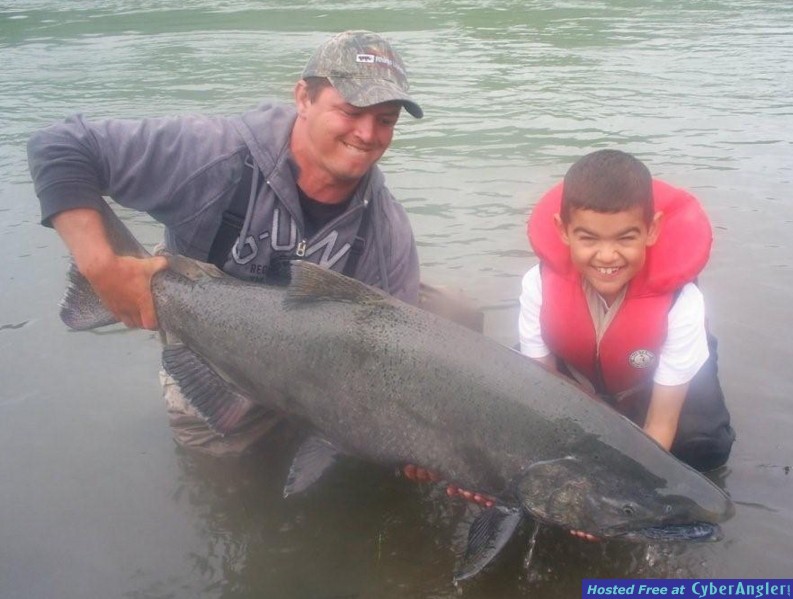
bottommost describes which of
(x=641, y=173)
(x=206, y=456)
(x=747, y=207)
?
(x=206, y=456)

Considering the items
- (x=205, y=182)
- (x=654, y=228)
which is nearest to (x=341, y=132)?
(x=205, y=182)

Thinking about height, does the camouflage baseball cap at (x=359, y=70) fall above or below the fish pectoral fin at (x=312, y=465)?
above

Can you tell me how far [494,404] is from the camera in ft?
11.0

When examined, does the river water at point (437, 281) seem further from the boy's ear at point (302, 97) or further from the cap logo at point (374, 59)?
the cap logo at point (374, 59)

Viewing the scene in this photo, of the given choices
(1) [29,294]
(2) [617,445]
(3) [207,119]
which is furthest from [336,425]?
(1) [29,294]

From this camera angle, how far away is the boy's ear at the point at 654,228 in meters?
3.72

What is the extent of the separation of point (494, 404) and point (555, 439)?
0.29 metres

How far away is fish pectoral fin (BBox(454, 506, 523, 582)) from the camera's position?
3.30 m

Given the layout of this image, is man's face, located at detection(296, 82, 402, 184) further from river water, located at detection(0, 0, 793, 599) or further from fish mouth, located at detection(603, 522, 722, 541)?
fish mouth, located at detection(603, 522, 722, 541)

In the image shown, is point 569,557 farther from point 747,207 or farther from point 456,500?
point 747,207

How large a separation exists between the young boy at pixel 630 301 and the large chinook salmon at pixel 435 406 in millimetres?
645

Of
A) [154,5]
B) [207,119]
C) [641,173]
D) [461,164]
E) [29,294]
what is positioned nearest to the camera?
[641,173]

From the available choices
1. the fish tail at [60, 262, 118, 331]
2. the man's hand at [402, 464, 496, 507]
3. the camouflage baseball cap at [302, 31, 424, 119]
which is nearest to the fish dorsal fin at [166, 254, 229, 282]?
the fish tail at [60, 262, 118, 331]

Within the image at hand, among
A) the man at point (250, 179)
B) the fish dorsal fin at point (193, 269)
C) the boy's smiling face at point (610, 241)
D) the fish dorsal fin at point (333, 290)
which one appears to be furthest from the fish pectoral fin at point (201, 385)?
the boy's smiling face at point (610, 241)
